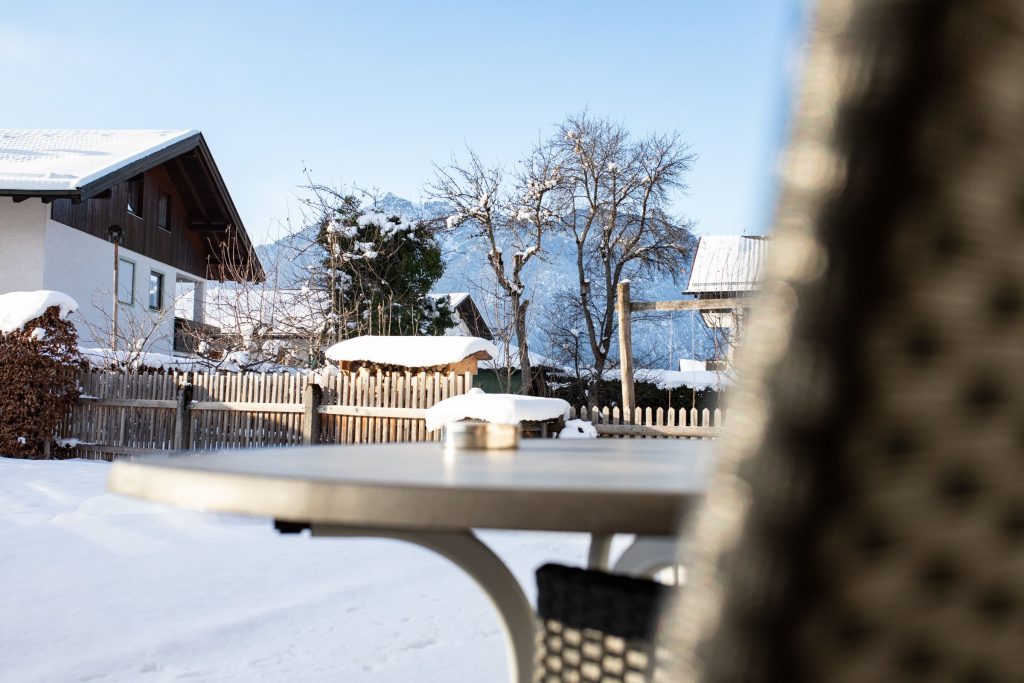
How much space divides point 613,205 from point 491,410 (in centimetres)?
1515

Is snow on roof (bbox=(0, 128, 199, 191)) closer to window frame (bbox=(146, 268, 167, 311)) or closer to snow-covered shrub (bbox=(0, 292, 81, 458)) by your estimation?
window frame (bbox=(146, 268, 167, 311))

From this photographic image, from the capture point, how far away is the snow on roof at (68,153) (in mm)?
14539

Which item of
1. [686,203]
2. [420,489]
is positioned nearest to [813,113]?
[420,489]

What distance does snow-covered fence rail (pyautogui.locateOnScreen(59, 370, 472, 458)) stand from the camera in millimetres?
9289

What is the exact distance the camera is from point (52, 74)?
30.4 metres

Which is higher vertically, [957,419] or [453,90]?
[453,90]

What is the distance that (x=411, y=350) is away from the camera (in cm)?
951

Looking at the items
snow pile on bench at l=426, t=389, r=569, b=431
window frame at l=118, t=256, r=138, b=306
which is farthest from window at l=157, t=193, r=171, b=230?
snow pile on bench at l=426, t=389, r=569, b=431

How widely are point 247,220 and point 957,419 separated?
877 inches

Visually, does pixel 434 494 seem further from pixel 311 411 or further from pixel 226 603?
pixel 311 411

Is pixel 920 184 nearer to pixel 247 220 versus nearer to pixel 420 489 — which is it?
pixel 420 489

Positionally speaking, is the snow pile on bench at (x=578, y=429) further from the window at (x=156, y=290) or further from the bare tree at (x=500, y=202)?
the window at (x=156, y=290)

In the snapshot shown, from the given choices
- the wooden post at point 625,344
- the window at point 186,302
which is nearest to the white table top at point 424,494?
the wooden post at point 625,344

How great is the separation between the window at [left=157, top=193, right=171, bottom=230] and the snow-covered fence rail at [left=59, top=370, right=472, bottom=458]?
9.16m
